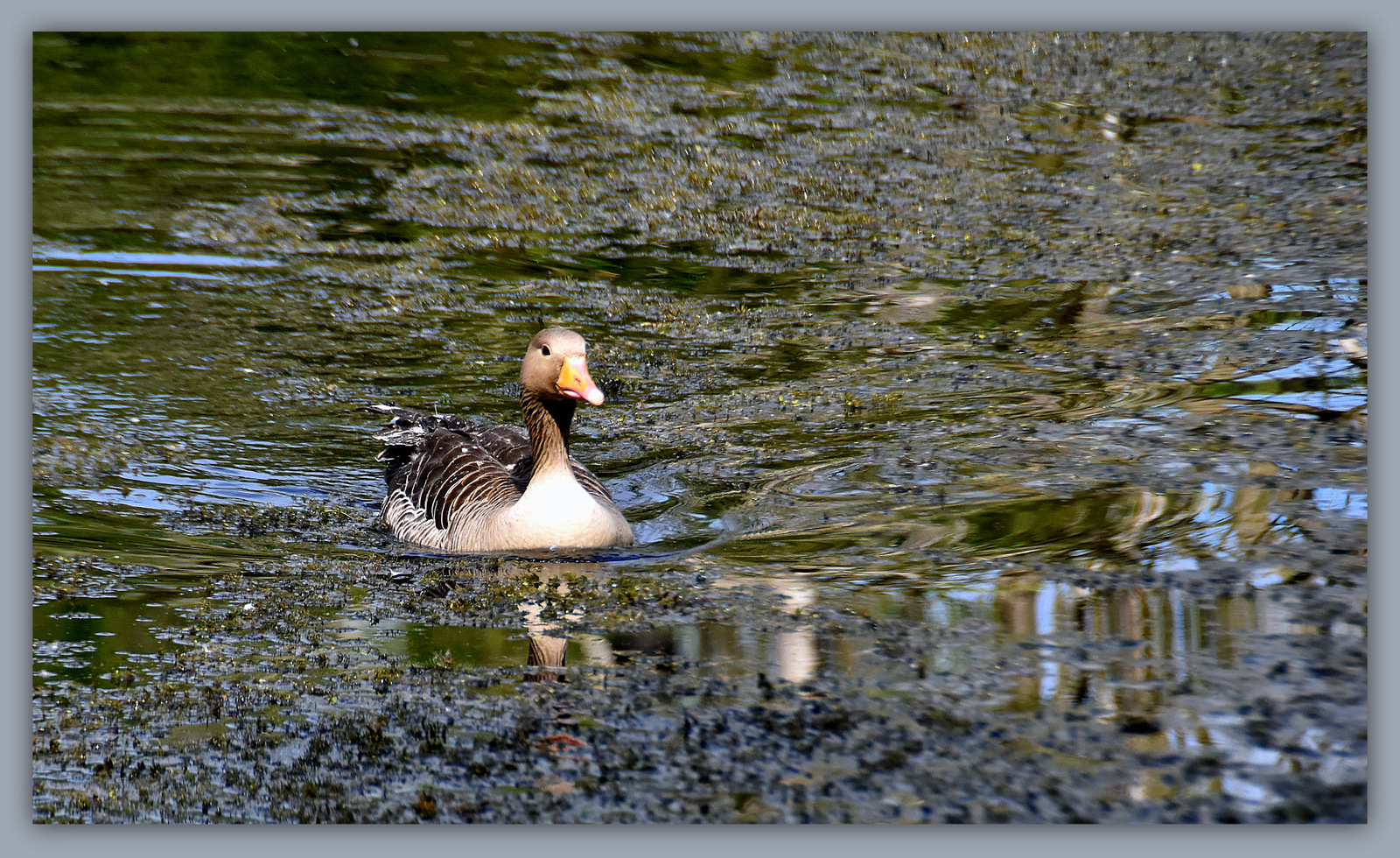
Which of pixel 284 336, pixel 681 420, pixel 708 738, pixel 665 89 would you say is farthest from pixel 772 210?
pixel 708 738

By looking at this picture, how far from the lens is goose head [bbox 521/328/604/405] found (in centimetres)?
603

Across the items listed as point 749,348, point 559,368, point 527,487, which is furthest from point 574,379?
point 749,348

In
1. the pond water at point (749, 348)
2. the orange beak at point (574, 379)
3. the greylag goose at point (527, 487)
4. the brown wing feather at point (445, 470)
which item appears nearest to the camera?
the pond water at point (749, 348)

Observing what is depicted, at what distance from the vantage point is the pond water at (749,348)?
5207 mm

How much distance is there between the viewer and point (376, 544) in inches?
261

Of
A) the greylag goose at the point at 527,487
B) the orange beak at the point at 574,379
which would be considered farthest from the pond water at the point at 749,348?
the orange beak at the point at 574,379

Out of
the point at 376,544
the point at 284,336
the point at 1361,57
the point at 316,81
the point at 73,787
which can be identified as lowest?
the point at 73,787

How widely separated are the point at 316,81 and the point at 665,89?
2.35m

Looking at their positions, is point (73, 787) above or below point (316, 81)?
below

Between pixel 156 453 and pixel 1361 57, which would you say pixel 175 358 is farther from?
pixel 1361 57

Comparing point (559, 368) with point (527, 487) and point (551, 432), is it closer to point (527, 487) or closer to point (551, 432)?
point (551, 432)

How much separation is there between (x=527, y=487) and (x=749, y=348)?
2523 mm

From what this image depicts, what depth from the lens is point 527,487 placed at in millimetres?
6500

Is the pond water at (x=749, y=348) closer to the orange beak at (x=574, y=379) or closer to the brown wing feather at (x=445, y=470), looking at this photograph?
the brown wing feather at (x=445, y=470)
